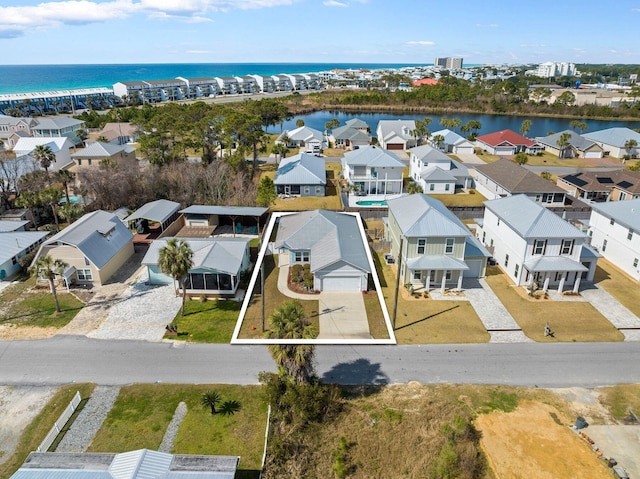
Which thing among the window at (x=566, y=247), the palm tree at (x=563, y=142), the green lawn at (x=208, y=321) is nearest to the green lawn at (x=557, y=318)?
the window at (x=566, y=247)

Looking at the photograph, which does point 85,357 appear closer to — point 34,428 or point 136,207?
point 34,428

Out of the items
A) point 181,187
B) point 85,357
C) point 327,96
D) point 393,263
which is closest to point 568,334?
point 393,263

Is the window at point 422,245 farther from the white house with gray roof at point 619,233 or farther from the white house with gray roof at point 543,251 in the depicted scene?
the white house with gray roof at point 619,233

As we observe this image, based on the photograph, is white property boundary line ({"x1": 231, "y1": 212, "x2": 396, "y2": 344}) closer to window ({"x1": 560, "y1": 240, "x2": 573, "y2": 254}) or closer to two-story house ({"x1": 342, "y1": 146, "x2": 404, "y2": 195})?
window ({"x1": 560, "y1": 240, "x2": 573, "y2": 254})

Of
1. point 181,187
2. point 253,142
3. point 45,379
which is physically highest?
point 253,142

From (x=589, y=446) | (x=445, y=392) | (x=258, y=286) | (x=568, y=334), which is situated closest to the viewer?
(x=589, y=446)

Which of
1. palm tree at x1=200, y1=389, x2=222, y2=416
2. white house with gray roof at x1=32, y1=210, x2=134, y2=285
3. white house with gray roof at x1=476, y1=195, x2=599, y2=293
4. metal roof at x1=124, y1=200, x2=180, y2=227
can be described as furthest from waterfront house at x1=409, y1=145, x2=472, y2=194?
palm tree at x1=200, y1=389, x2=222, y2=416
